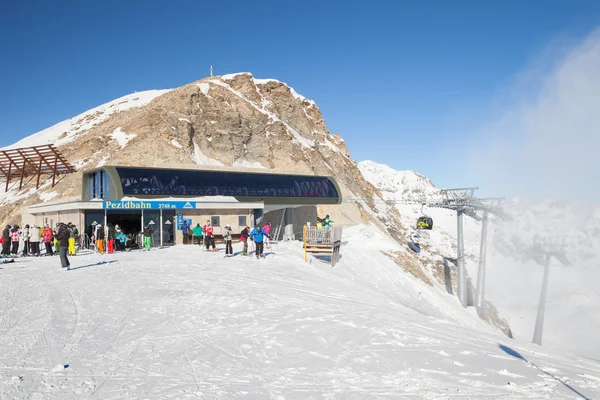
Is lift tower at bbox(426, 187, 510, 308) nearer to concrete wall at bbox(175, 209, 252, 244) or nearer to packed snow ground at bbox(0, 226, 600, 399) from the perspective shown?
concrete wall at bbox(175, 209, 252, 244)

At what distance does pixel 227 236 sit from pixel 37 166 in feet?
121

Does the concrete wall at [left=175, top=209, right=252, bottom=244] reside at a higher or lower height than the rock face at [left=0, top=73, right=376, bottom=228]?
lower

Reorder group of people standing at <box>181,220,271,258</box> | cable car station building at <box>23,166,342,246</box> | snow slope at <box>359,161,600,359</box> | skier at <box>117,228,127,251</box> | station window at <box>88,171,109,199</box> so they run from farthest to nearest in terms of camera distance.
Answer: snow slope at <box>359,161,600,359</box> → station window at <box>88,171,109,199</box> → cable car station building at <box>23,166,342,246</box> → skier at <box>117,228,127,251</box> → group of people standing at <box>181,220,271,258</box>

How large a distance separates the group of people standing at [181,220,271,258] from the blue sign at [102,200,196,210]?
3.45 feet

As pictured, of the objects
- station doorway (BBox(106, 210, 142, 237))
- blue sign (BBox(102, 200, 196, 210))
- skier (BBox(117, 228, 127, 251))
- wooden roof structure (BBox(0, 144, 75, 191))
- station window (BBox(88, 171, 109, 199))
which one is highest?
wooden roof structure (BBox(0, 144, 75, 191))

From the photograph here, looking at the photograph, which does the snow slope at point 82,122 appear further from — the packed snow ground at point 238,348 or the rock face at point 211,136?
the packed snow ground at point 238,348

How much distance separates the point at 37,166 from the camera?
47.3 meters

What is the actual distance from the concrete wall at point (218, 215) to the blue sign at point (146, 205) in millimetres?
437

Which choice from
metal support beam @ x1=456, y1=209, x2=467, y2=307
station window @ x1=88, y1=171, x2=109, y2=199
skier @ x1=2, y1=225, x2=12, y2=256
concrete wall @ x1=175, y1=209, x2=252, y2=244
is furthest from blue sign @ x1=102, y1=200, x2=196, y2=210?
metal support beam @ x1=456, y1=209, x2=467, y2=307

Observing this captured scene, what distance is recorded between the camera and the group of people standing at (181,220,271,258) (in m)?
19.8

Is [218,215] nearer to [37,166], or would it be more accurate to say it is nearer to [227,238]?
[227,238]

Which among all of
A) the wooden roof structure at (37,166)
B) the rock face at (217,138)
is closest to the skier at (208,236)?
the rock face at (217,138)

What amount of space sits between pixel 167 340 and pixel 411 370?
4.42 metres

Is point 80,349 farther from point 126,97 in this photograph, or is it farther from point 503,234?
point 126,97
